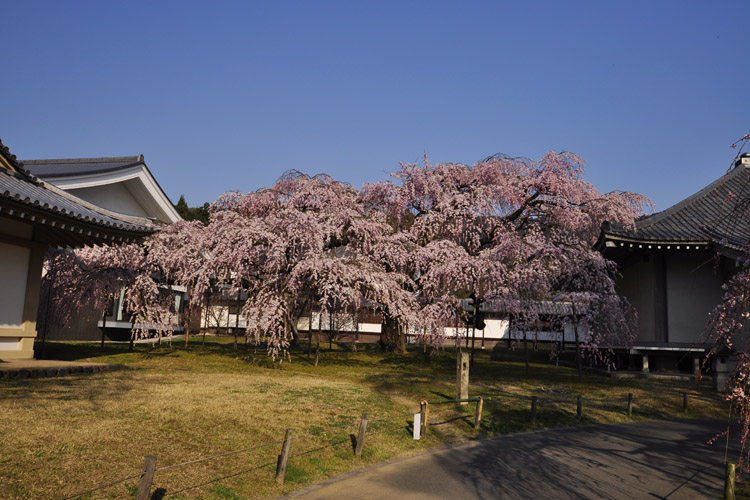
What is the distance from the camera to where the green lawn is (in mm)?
8562

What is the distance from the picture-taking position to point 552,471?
10297mm

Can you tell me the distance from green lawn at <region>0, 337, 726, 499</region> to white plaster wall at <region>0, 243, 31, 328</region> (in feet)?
9.81

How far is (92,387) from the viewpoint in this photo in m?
13.4

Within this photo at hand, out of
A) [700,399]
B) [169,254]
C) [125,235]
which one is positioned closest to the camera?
[125,235]

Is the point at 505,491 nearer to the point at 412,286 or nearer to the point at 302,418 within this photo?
the point at 302,418

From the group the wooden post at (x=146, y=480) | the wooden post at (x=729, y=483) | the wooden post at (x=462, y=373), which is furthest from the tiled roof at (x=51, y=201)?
the wooden post at (x=729, y=483)

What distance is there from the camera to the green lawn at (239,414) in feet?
28.1

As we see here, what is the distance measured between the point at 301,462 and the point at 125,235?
9.67 meters

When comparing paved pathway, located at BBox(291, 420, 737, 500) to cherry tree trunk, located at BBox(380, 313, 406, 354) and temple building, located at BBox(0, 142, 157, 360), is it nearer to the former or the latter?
temple building, located at BBox(0, 142, 157, 360)

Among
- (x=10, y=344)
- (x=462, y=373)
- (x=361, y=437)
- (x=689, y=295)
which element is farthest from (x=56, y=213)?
(x=689, y=295)

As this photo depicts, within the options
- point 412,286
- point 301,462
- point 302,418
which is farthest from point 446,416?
point 412,286

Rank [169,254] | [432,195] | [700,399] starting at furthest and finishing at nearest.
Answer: [432,195] → [169,254] → [700,399]

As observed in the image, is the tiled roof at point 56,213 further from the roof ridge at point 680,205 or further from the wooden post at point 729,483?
the roof ridge at point 680,205

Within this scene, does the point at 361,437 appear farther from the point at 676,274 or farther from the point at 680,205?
the point at 680,205
